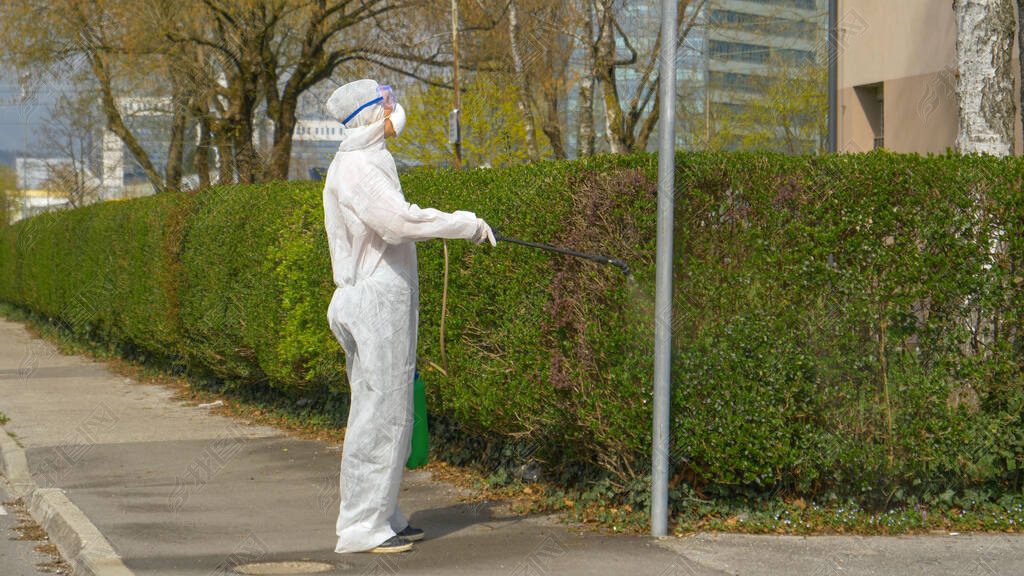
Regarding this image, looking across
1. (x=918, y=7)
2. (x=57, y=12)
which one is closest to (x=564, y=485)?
(x=918, y=7)

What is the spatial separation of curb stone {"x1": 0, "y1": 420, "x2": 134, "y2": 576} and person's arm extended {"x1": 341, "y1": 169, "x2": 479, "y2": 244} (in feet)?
6.88

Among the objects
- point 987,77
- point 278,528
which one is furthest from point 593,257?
point 987,77

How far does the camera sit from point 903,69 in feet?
51.9

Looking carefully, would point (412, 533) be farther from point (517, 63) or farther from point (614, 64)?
point (517, 63)

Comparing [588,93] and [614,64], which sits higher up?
[614,64]

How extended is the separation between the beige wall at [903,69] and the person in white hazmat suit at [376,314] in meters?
10.1

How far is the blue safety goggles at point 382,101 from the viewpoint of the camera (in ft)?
19.5

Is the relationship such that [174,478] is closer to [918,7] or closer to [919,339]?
[919,339]

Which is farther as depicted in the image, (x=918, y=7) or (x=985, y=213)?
(x=918, y=7)

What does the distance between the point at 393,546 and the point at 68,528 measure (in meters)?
2.10

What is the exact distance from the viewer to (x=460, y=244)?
7465 millimetres

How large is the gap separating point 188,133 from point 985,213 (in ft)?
101

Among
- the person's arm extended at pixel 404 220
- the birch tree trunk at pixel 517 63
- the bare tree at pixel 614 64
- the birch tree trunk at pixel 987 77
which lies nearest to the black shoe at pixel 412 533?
the person's arm extended at pixel 404 220

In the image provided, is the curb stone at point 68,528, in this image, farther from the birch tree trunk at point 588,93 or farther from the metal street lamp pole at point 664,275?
the birch tree trunk at point 588,93
